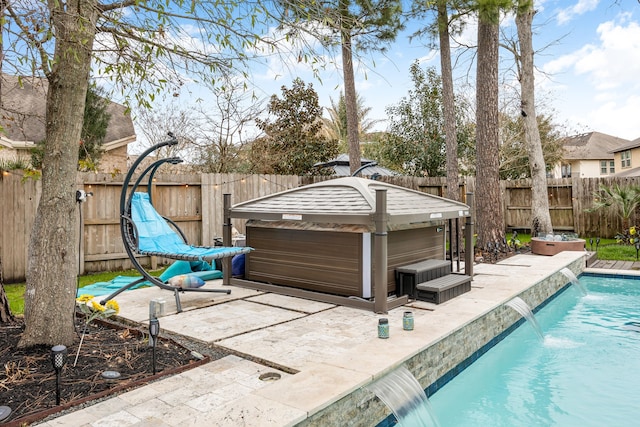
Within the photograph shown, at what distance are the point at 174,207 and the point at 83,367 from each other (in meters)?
5.14

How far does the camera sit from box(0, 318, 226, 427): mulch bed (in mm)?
2459

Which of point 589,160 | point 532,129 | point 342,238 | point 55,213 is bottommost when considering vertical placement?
point 342,238

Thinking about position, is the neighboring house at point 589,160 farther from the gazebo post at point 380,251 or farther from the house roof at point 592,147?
the gazebo post at point 380,251

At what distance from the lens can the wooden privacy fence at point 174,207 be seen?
6086mm

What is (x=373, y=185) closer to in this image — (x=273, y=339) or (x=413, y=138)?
(x=273, y=339)

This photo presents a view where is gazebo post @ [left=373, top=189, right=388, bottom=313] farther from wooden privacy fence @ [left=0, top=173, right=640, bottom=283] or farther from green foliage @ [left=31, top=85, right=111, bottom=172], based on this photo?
green foliage @ [left=31, top=85, right=111, bottom=172]

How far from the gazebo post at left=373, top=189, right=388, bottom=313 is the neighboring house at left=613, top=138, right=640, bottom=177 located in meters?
20.9

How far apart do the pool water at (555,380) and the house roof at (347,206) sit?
5.10 ft

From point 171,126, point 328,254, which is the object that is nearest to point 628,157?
point 171,126

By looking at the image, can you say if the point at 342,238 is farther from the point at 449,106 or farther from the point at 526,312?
the point at 449,106

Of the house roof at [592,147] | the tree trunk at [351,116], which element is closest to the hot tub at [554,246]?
the tree trunk at [351,116]

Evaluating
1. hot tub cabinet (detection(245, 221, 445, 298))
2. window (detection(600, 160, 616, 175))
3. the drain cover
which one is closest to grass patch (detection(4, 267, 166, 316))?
the drain cover

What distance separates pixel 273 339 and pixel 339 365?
91 centimetres

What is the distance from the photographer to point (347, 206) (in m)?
4.67
